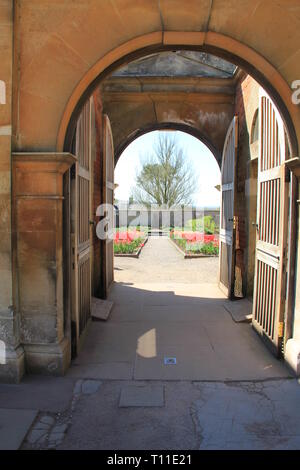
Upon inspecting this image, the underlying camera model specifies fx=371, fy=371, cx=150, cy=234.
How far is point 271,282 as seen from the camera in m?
4.46

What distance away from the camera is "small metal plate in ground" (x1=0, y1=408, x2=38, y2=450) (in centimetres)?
256

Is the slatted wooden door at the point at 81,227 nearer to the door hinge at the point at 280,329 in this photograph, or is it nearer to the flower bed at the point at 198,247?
the door hinge at the point at 280,329

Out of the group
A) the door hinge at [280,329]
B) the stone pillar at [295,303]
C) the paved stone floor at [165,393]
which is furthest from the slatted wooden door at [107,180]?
the stone pillar at [295,303]

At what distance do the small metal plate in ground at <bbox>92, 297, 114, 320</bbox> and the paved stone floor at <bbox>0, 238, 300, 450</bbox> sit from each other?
0.33ft

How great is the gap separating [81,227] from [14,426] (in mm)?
2463

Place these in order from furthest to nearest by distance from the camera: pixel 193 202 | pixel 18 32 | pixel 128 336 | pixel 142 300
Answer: pixel 193 202, pixel 142 300, pixel 128 336, pixel 18 32

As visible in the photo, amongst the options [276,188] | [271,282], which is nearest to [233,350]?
[271,282]

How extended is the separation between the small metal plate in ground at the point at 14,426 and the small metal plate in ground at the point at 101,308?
270 centimetres

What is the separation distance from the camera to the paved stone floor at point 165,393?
8.89 ft

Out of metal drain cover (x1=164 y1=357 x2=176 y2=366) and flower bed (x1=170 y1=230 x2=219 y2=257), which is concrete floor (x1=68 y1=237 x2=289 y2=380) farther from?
flower bed (x1=170 y1=230 x2=219 y2=257)

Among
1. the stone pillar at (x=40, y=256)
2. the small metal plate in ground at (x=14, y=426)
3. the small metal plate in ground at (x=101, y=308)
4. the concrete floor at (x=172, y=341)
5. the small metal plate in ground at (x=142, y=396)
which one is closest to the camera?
the small metal plate in ground at (x=14, y=426)

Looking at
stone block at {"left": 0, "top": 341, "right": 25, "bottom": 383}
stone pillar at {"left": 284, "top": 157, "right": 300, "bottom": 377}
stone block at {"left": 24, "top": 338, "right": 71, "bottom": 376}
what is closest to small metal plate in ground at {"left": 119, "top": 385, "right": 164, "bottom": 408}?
stone block at {"left": 24, "top": 338, "right": 71, "bottom": 376}
